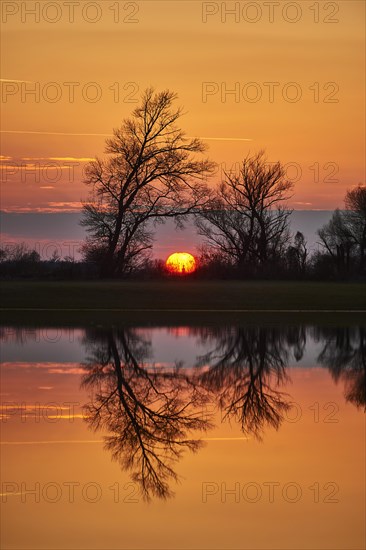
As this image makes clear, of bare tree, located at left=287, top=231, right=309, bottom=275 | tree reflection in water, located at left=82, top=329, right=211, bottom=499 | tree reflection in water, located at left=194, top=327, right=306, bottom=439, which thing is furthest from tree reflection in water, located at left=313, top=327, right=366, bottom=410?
bare tree, located at left=287, top=231, right=309, bottom=275

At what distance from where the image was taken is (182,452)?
9203 millimetres

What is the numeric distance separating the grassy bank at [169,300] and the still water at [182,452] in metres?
13.1

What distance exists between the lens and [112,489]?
7777mm

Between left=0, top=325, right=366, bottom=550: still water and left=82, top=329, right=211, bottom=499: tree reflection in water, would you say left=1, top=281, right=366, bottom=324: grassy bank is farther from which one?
left=0, top=325, right=366, bottom=550: still water

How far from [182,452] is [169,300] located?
2230 centimetres

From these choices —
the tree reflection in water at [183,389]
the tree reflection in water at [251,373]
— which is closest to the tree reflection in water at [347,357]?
the tree reflection in water at [183,389]

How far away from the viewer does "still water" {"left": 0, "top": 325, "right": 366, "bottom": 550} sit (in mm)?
6836

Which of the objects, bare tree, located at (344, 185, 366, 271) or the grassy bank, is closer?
the grassy bank

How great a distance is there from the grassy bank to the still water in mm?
13109

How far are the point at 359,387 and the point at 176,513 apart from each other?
266 inches

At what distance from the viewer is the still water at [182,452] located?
6836 millimetres

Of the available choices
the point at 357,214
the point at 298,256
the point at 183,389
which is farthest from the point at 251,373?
the point at 357,214

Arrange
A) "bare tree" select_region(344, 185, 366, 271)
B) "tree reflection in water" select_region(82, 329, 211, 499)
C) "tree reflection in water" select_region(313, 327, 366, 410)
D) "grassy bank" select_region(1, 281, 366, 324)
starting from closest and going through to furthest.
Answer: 1. "tree reflection in water" select_region(82, 329, 211, 499)
2. "tree reflection in water" select_region(313, 327, 366, 410)
3. "grassy bank" select_region(1, 281, 366, 324)
4. "bare tree" select_region(344, 185, 366, 271)

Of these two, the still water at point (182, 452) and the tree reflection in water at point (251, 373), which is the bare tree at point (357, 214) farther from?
the still water at point (182, 452)
